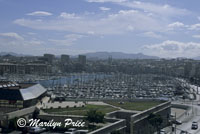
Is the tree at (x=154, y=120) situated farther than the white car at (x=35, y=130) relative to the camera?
Yes

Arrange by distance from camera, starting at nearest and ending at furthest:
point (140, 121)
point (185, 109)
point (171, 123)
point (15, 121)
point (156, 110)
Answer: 1. point (15, 121)
2. point (140, 121)
3. point (156, 110)
4. point (171, 123)
5. point (185, 109)

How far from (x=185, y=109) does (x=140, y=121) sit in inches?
607

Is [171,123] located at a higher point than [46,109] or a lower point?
lower

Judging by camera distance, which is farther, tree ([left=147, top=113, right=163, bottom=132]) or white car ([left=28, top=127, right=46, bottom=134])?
tree ([left=147, top=113, right=163, bottom=132])

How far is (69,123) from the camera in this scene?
17.6 metres

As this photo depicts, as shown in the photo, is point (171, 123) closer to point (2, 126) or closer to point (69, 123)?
point (69, 123)

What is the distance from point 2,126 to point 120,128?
6348 millimetres

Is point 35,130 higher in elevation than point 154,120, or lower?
higher

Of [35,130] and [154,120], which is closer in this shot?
[35,130]

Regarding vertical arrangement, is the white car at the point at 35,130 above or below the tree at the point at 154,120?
above

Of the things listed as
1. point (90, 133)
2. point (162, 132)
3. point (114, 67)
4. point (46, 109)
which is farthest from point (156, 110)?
point (114, 67)

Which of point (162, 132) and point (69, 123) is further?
point (162, 132)

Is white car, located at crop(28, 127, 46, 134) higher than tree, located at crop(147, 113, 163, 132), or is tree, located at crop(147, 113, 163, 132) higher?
white car, located at crop(28, 127, 46, 134)

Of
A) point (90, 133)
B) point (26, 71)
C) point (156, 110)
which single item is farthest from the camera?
point (26, 71)
